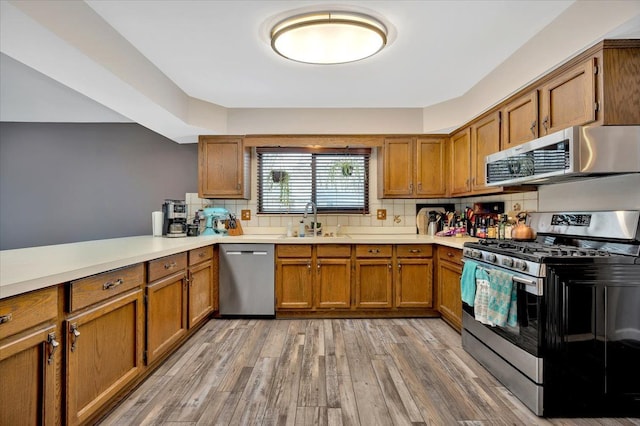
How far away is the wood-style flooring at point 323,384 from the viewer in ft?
5.72

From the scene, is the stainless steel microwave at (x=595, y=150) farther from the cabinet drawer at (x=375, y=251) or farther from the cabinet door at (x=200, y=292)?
the cabinet door at (x=200, y=292)

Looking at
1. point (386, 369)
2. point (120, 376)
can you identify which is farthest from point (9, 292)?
point (386, 369)

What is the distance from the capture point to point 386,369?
228 cm

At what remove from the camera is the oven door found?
1.80 m

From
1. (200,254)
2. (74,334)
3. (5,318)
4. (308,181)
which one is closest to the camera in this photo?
(5,318)

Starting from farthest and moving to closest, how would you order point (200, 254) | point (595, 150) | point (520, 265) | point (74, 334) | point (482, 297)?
point (200, 254) → point (482, 297) → point (520, 265) → point (595, 150) → point (74, 334)

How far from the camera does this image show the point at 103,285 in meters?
1.67

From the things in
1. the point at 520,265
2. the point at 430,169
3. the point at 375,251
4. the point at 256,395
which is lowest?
the point at 256,395

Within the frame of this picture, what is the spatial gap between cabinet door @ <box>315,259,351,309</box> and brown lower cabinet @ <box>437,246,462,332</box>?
3.15ft

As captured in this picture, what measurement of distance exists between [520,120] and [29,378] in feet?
10.9

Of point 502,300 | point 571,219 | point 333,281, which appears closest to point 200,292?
point 333,281

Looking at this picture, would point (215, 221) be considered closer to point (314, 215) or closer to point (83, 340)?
point (314, 215)

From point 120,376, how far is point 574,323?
2575 millimetres

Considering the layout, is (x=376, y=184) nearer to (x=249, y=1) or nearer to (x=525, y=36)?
(x=525, y=36)
